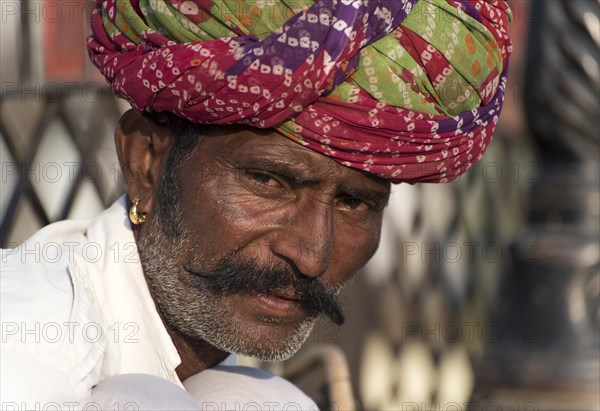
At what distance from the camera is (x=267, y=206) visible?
2.12m

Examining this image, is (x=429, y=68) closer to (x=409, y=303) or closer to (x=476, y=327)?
(x=409, y=303)

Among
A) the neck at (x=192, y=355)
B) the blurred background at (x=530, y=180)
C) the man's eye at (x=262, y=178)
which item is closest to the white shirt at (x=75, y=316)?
the neck at (x=192, y=355)

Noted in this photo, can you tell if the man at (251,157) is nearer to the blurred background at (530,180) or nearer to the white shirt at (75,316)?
the white shirt at (75,316)

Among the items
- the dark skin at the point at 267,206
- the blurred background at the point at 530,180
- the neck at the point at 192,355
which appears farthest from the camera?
the blurred background at the point at 530,180

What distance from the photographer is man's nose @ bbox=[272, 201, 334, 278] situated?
208cm

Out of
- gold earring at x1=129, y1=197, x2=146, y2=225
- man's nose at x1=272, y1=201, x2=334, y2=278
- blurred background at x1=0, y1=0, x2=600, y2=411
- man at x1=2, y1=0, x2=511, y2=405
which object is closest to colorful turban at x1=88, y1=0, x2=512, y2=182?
man at x1=2, y1=0, x2=511, y2=405

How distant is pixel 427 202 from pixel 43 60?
257 centimetres

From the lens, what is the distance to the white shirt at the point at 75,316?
5.95 feet

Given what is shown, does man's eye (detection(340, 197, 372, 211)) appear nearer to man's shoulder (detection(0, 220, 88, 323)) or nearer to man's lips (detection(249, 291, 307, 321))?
man's lips (detection(249, 291, 307, 321))

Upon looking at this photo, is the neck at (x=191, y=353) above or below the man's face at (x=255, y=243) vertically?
below

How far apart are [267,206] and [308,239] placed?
10 centimetres

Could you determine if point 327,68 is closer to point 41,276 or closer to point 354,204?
point 354,204

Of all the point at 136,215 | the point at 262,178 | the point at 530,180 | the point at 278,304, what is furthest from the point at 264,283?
the point at 530,180

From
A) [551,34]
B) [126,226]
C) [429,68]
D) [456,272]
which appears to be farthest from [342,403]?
[456,272]
